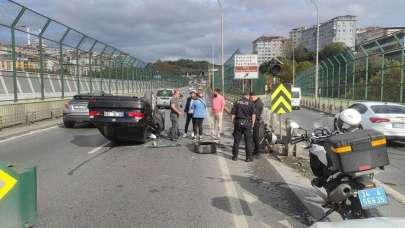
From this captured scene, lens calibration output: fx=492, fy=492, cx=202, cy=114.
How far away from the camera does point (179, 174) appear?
31.6 feet

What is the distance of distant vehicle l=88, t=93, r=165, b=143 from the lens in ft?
44.9

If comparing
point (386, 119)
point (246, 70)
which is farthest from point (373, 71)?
point (386, 119)

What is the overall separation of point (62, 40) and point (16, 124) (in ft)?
31.1

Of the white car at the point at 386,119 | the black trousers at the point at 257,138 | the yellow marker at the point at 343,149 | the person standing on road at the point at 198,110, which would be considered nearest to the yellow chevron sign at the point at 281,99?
the black trousers at the point at 257,138

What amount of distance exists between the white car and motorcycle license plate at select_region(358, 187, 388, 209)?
32.3 feet

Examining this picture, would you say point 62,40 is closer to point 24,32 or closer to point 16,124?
point 24,32

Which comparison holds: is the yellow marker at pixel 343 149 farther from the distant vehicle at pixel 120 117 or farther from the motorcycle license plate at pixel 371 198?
the distant vehicle at pixel 120 117

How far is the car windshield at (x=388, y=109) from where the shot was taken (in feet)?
50.9

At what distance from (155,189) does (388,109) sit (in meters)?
10.3

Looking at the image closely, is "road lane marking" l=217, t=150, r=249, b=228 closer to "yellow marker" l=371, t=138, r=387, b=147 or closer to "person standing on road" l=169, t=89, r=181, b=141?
"yellow marker" l=371, t=138, r=387, b=147

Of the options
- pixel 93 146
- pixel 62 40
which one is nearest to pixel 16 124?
pixel 93 146

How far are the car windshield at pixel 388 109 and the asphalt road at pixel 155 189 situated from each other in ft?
19.0

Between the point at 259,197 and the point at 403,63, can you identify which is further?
the point at 403,63

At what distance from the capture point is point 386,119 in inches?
593
